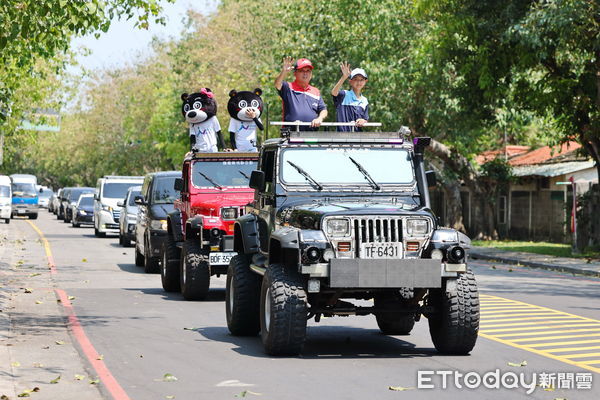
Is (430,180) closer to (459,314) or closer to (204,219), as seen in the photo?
(459,314)

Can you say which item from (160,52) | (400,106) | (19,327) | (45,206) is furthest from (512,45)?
(45,206)

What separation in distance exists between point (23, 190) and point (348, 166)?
53.8 m

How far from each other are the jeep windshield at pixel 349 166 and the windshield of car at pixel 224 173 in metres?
5.50

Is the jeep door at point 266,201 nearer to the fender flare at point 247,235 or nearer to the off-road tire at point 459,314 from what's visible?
the fender flare at point 247,235

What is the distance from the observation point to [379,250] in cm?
1100

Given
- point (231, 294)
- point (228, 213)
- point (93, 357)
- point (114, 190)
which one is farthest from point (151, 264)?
point (114, 190)

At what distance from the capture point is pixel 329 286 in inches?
424

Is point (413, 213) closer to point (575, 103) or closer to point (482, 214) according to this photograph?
point (575, 103)

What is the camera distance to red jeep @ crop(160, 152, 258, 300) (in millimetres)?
17031

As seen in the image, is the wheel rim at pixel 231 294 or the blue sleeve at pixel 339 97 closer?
the wheel rim at pixel 231 294

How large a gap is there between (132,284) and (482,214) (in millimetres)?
24813

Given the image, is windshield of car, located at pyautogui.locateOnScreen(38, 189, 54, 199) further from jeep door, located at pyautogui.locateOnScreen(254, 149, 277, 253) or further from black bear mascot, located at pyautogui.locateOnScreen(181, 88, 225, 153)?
jeep door, located at pyautogui.locateOnScreen(254, 149, 277, 253)

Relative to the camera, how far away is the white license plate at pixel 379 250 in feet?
36.0

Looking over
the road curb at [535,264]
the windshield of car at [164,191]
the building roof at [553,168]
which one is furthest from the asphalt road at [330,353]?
the building roof at [553,168]
